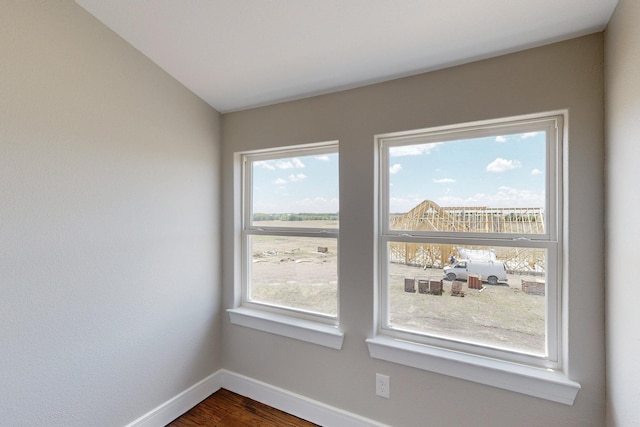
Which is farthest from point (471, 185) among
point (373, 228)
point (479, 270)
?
point (373, 228)

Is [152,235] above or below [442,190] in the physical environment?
below

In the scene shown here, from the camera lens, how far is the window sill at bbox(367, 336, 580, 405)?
4.38ft

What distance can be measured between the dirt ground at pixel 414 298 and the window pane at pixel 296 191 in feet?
0.49

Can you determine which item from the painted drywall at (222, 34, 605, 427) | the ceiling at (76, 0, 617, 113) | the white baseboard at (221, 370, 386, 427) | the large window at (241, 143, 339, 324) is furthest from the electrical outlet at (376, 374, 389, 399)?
the ceiling at (76, 0, 617, 113)

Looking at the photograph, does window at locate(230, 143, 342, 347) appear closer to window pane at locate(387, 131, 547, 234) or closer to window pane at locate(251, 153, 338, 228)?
window pane at locate(251, 153, 338, 228)

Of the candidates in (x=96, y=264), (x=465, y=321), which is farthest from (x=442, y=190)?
(x=96, y=264)

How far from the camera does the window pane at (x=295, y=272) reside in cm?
201

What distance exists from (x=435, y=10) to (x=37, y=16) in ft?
5.85

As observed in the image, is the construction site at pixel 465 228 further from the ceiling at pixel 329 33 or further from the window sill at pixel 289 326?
the ceiling at pixel 329 33

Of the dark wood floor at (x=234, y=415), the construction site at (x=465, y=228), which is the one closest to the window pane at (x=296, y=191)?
the construction site at (x=465, y=228)

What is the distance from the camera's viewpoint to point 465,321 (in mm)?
1617

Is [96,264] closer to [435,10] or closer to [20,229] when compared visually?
[20,229]

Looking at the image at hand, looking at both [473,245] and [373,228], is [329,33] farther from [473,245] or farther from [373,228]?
[473,245]

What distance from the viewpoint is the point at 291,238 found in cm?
216
